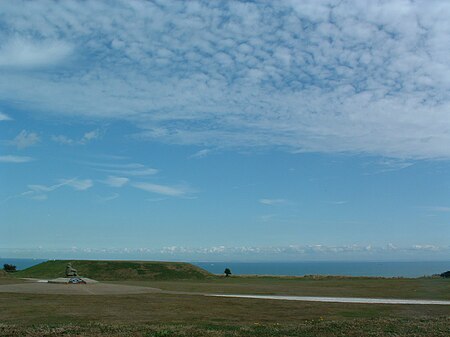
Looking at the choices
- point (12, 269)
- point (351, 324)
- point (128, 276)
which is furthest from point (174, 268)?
point (351, 324)

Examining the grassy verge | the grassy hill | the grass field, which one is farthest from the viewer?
the grassy hill

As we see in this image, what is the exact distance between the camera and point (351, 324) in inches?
804

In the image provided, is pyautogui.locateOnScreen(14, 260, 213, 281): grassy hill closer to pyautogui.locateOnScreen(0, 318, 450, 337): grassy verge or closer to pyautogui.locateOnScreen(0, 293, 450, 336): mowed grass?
pyautogui.locateOnScreen(0, 293, 450, 336): mowed grass

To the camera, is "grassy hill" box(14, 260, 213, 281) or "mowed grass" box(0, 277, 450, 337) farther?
"grassy hill" box(14, 260, 213, 281)

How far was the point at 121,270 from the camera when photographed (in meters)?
83.4

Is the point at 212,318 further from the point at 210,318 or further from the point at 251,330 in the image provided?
the point at 251,330

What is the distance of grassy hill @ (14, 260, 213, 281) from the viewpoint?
7994cm

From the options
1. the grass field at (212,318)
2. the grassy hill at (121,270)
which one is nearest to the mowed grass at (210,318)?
the grass field at (212,318)

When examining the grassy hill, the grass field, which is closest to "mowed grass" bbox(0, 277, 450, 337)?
the grass field

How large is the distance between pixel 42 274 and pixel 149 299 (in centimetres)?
5438

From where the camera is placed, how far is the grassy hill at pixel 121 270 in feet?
262

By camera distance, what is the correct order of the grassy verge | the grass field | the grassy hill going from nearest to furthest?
the grassy verge, the grass field, the grassy hill

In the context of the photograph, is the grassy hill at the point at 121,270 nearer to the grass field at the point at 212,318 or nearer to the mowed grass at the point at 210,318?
the grass field at the point at 212,318

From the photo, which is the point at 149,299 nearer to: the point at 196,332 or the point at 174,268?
the point at 196,332
